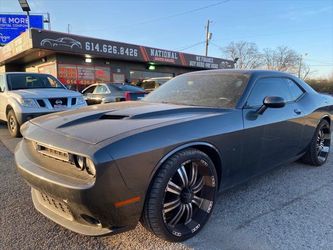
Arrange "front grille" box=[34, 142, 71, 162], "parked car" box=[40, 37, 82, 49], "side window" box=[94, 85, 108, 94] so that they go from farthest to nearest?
"parked car" box=[40, 37, 82, 49]
"side window" box=[94, 85, 108, 94]
"front grille" box=[34, 142, 71, 162]

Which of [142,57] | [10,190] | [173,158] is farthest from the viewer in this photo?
[142,57]

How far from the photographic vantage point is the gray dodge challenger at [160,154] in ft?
6.40

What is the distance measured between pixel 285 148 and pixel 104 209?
8.24ft

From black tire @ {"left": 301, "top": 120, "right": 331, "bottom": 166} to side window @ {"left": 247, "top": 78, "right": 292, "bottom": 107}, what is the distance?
1.00 m

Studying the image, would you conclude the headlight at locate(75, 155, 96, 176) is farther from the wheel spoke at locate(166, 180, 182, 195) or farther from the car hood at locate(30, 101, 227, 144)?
the wheel spoke at locate(166, 180, 182, 195)

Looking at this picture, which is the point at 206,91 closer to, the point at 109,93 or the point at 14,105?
the point at 14,105

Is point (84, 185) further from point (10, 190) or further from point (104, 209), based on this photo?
point (10, 190)

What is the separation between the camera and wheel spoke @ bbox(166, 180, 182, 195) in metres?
2.28

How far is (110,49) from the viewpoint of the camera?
17672 mm

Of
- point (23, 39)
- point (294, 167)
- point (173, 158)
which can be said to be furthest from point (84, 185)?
point (23, 39)

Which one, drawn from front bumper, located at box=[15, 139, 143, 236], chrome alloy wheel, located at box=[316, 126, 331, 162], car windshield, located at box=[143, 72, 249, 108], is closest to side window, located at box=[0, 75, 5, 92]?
car windshield, located at box=[143, 72, 249, 108]

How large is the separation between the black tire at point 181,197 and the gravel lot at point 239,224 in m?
0.14

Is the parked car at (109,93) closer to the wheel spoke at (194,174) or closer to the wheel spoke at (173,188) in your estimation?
the wheel spoke at (194,174)

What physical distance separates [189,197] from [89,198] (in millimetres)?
942
